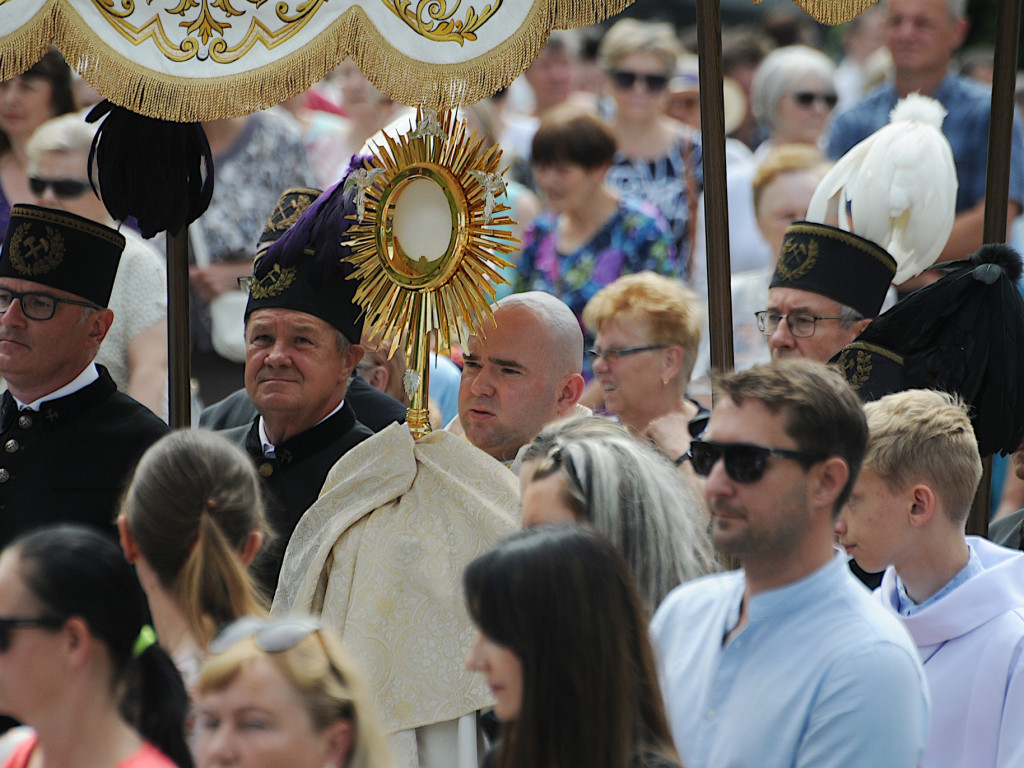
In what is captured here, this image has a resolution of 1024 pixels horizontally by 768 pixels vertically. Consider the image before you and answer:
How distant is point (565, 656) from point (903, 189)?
2601 millimetres

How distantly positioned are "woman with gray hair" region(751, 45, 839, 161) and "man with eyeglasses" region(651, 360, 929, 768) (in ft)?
18.7

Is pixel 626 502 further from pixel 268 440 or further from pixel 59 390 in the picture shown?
pixel 59 390

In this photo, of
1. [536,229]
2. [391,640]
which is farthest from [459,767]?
[536,229]

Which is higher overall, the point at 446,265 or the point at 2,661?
the point at 446,265

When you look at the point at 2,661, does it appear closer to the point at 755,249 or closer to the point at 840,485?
the point at 840,485

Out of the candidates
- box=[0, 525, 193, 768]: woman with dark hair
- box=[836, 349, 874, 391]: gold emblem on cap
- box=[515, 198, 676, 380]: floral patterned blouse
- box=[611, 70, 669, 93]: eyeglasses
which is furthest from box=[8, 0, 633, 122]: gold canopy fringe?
box=[611, 70, 669, 93]: eyeglasses

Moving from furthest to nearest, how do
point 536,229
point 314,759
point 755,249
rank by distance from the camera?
point 755,249 → point 536,229 → point 314,759

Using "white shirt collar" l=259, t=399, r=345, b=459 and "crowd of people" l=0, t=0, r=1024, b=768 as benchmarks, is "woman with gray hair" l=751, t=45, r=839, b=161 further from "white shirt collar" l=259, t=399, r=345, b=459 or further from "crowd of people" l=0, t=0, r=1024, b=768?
"white shirt collar" l=259, t=399, r=345, b=459

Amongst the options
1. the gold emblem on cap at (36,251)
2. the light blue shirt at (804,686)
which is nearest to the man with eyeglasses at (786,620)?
the light blue shirt at (804,686)

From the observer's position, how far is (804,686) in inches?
108

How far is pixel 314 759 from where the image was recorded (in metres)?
2.50

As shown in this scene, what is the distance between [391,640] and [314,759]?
1.30m

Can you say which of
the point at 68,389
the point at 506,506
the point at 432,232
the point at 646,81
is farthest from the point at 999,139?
the point at 646,81

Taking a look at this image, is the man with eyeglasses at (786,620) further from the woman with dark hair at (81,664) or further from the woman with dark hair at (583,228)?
the woman with dark hair at (583,228)
